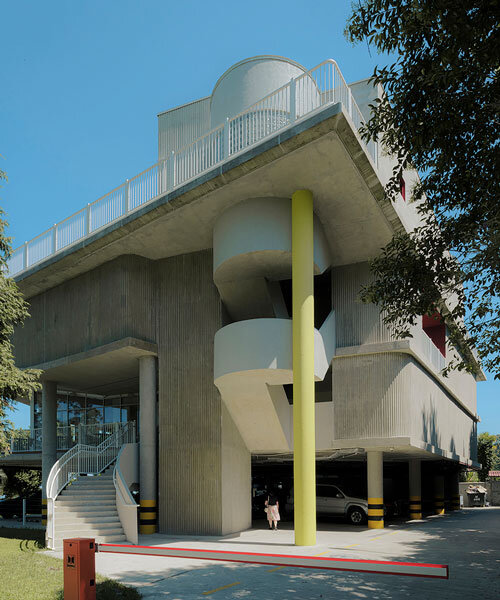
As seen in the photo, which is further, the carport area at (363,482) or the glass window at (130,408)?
the glass window at (130,408)

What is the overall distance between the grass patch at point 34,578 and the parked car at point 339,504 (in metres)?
11.7

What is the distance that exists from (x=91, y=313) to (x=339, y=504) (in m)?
12.2

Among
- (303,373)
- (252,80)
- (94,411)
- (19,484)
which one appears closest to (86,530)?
(303,373)

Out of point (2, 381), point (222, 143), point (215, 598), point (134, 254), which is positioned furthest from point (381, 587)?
point (134, 254)

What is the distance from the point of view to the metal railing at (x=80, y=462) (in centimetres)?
1889

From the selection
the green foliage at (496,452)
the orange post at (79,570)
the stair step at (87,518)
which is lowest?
the green foliage at (496,452)

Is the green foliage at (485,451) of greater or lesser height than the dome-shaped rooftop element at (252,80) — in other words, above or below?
below

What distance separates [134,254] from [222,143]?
6.07m

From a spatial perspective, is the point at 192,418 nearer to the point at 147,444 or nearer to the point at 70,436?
the point at 147,444

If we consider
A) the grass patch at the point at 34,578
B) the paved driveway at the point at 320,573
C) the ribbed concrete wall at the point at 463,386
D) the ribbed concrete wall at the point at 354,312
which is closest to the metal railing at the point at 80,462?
the grass patch at the point at 34,578

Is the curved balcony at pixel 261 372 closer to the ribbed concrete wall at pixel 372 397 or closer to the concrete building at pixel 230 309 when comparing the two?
the concrete building at pixel 230 309

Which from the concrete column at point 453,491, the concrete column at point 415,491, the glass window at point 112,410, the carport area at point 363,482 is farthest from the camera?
the concrete column at point 453,491

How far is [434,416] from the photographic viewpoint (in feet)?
80.5

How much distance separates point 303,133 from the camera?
53.7ft
